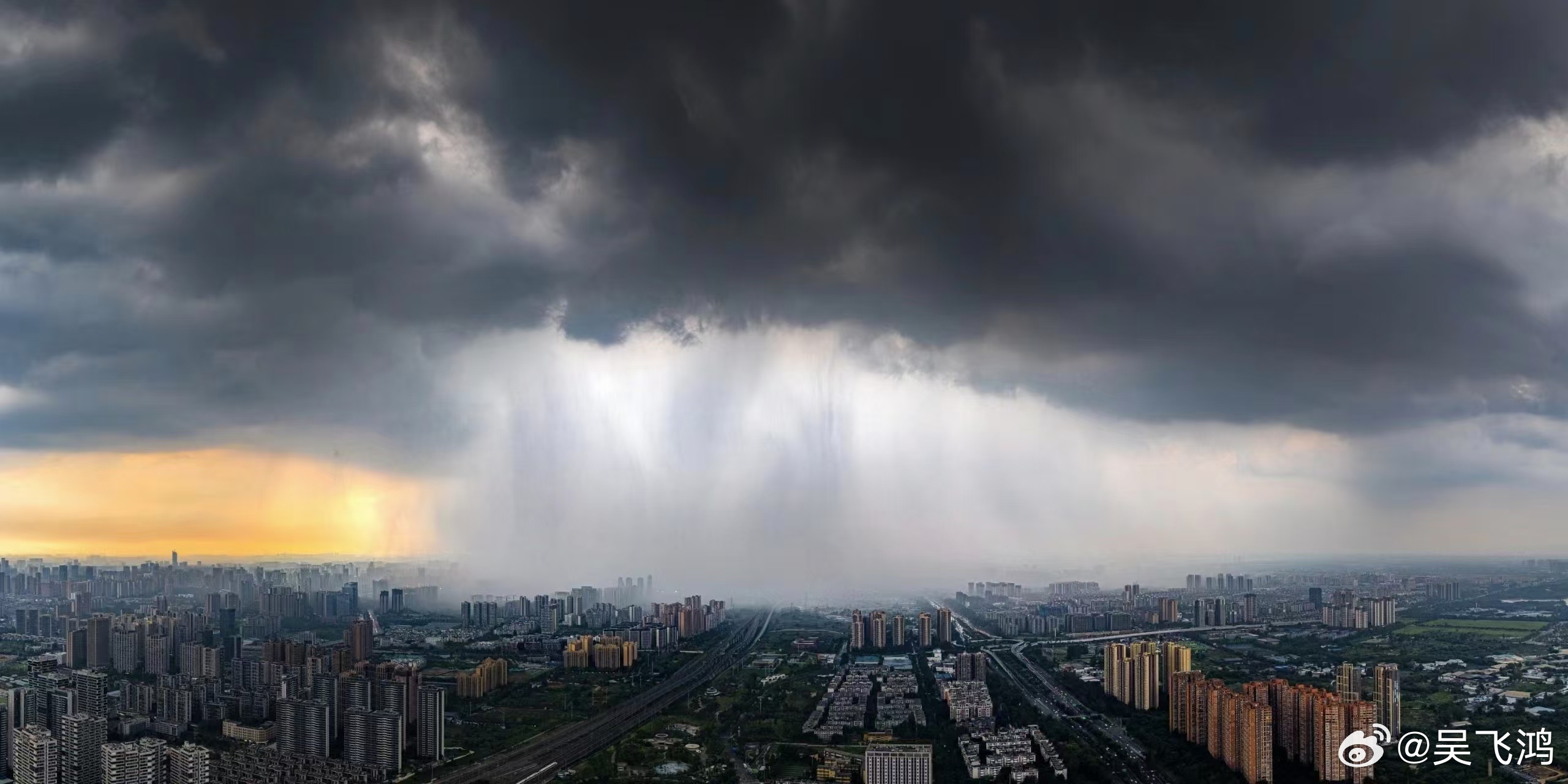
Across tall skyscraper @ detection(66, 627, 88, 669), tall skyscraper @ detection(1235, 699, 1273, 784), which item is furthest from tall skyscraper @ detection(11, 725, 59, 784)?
tall skyscraper @ detection(1235, 699, 1273, 784)

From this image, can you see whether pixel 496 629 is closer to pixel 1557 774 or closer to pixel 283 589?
pixel 283 589

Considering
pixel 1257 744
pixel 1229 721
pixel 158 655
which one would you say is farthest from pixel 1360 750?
pixel 158 655

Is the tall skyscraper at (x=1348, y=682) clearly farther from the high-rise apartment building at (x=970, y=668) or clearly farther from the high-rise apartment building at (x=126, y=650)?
the high-rise apartment building at (x=126, y=650)

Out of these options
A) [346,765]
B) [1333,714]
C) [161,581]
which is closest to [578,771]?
[346,765]

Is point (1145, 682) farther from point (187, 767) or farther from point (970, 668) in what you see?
point (187, 767)

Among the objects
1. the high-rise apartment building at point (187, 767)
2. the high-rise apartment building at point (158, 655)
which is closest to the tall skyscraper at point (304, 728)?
the high-rise apartment building at point (187, 767)

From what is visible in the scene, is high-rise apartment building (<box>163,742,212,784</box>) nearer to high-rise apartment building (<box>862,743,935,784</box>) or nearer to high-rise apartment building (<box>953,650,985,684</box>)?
high-rise apartment building (<box>862,743,935,784</box>)
